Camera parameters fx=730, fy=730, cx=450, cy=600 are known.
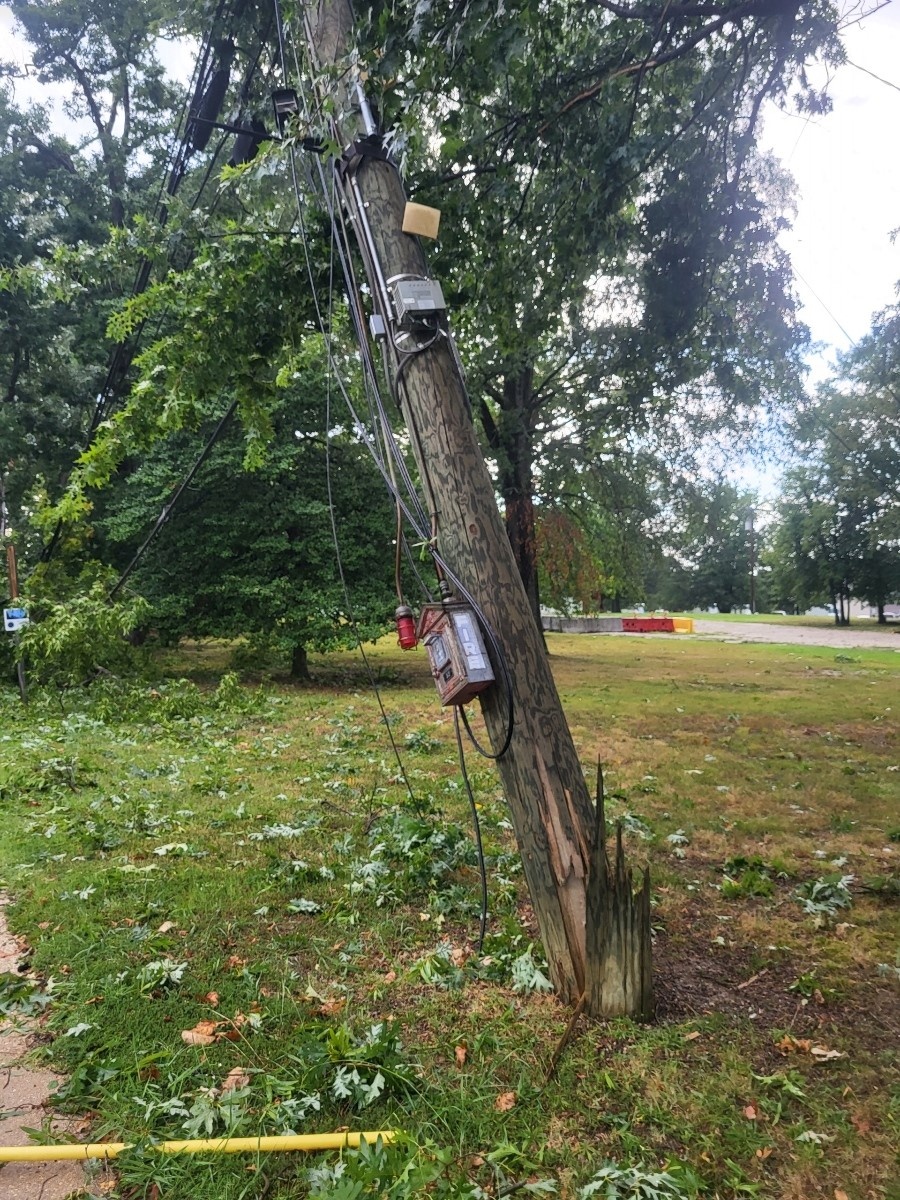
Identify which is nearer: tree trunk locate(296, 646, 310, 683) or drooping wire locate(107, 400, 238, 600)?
drooping wire locate(107, 400, 238, 600)

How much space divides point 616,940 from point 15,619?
10035 mm

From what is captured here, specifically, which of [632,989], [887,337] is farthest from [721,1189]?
[887,337]

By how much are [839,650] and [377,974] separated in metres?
21.5

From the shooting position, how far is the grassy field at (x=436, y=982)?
7.11 ft

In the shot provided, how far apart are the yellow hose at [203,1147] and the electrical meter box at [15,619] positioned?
9376 mm

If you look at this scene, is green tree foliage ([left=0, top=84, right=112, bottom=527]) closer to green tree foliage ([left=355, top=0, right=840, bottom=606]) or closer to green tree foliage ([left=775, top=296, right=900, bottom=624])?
green tree foliage ([left=355, top=0, right=840, bottom=606])

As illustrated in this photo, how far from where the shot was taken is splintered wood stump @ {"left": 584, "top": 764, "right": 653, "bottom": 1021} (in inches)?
106

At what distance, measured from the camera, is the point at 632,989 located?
9.14 ft

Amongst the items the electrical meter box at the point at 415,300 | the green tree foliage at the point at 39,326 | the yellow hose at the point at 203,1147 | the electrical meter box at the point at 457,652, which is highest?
the green tree foliage at the point at 39,326

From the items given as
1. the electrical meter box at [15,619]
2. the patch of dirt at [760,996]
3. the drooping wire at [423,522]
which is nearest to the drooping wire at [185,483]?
the electrical meter box at [15,619]

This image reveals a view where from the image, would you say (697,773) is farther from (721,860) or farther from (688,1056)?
(688,1056)

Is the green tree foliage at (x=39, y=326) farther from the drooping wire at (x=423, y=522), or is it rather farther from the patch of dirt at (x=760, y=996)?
the patch of dirt at (x=760, y=996)

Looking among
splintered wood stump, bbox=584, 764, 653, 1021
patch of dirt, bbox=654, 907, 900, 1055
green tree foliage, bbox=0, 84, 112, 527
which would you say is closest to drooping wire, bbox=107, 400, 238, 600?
splintered wood stump, bbox=584, 764, 653, 1021

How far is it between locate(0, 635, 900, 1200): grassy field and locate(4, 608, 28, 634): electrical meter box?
3.82 metres
